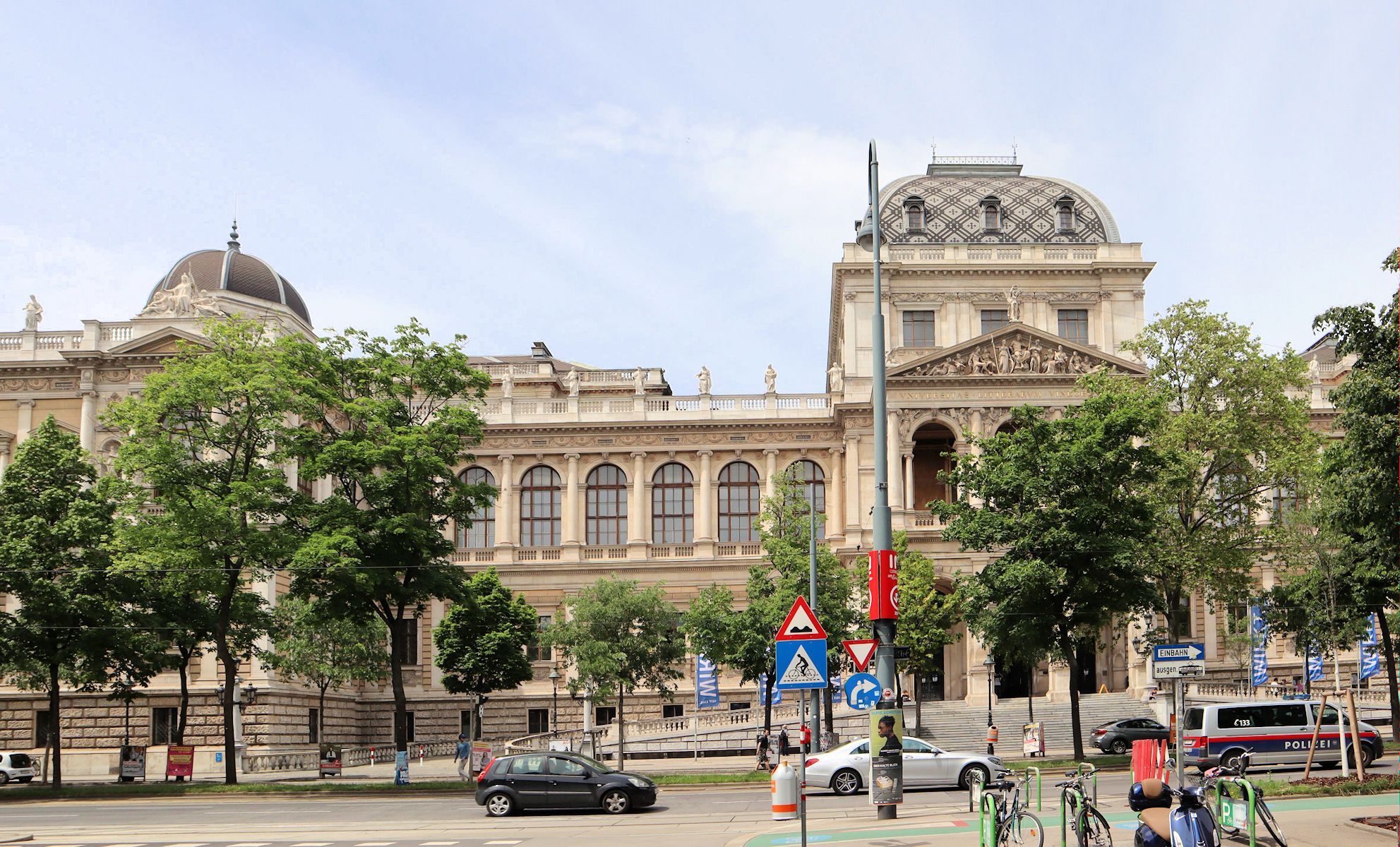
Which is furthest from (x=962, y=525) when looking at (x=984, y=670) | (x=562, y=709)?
(x=562, y=709)

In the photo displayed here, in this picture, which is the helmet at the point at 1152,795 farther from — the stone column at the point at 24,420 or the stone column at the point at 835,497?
Result: the stone column at the point at 24,420

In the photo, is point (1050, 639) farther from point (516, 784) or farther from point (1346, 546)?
point (516, 784)

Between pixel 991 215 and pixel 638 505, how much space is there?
2520cm

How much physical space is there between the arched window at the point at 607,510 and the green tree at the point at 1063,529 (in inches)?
1233

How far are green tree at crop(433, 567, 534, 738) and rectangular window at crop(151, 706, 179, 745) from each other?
44.6 feet

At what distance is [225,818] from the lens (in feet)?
99.3

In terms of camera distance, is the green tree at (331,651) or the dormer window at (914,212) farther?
the dormer window at (914,212)

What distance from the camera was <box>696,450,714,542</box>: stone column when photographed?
237 feet

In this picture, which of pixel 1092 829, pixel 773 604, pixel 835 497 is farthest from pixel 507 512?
pixel 1092 829

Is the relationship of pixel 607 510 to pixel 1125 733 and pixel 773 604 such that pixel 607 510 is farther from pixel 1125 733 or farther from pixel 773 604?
pixel 1125 733

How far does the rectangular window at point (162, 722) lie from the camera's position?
59188 mm

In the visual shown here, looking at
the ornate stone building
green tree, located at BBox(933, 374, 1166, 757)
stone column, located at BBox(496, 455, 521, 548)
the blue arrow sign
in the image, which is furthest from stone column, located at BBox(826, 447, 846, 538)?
the blue arrow sign

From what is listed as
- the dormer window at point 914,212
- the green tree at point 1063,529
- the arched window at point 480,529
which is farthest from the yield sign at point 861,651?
the dormer window at point 914,212

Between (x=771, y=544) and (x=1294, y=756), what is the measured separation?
2222 centimetres
